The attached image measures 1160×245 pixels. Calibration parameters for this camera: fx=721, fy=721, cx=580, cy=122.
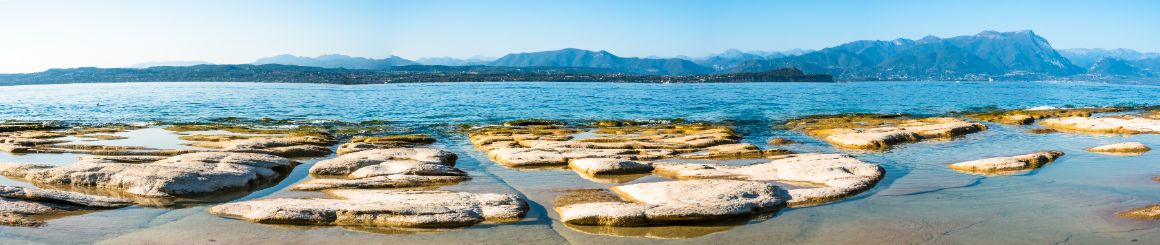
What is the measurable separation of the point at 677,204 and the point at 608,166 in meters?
7.55

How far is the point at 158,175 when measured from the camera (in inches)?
818

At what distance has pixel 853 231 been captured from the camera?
624 inches

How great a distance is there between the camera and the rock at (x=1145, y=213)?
55.2ft

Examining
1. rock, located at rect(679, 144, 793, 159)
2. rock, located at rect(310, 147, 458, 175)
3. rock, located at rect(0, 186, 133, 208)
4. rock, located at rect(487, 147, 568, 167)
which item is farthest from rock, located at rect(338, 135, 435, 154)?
rock, located at rect(679, 144, 793, 159)

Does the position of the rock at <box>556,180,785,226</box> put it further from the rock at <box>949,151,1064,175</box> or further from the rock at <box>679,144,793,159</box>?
the rock at <box>949,151,1064,175</box>

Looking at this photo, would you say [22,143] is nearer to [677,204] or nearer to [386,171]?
[386,171]

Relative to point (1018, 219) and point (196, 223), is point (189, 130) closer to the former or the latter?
point (196, 223)

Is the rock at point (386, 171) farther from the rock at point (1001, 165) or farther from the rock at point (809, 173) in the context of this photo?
the rock at point (1001, 165)

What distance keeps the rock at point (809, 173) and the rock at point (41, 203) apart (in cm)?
1663

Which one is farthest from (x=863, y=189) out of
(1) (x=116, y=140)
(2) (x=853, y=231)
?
(1) (x=116, y=140)

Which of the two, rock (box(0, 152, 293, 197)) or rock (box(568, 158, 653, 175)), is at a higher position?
rock (box(0, 152, 293, 197))

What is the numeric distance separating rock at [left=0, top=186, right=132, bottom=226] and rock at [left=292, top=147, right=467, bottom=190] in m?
4.99

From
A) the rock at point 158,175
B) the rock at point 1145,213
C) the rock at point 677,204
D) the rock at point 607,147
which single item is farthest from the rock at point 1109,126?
the rock at point 158,175

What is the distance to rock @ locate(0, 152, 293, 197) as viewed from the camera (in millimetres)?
20222
